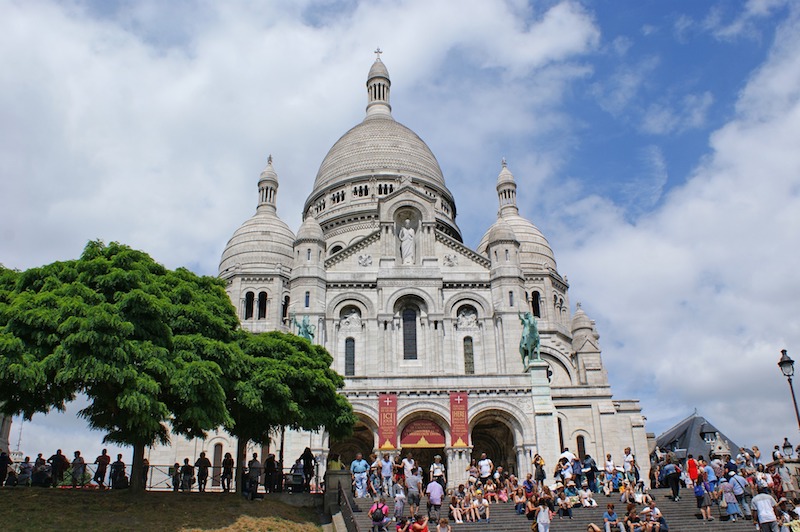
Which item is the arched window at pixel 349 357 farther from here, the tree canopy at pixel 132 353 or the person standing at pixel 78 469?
the person standing at pixel 78 469

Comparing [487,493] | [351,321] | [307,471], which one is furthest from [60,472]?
[351,321]

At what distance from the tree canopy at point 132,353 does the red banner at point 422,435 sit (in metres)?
10.9

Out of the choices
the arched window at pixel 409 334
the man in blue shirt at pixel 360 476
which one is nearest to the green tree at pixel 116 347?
the man in blue shirt at pixel 360 476

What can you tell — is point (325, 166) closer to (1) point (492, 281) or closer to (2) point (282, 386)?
(1) point (492, 281)

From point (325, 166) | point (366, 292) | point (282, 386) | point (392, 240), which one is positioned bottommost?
point (282, 386)

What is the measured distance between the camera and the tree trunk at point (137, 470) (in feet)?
86.0

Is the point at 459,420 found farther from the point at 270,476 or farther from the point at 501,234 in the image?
the point at 501,234

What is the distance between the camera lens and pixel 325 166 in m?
70.4

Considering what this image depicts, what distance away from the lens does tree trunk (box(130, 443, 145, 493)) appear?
2620 centimetres

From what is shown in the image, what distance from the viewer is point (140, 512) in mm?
24562

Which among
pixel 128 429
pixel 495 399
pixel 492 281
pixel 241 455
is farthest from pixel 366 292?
pixel 128 429

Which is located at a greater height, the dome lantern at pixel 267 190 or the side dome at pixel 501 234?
the dome lantern at pixel 267 190

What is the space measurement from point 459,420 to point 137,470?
18.4 meters

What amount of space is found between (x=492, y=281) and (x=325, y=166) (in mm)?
27633
